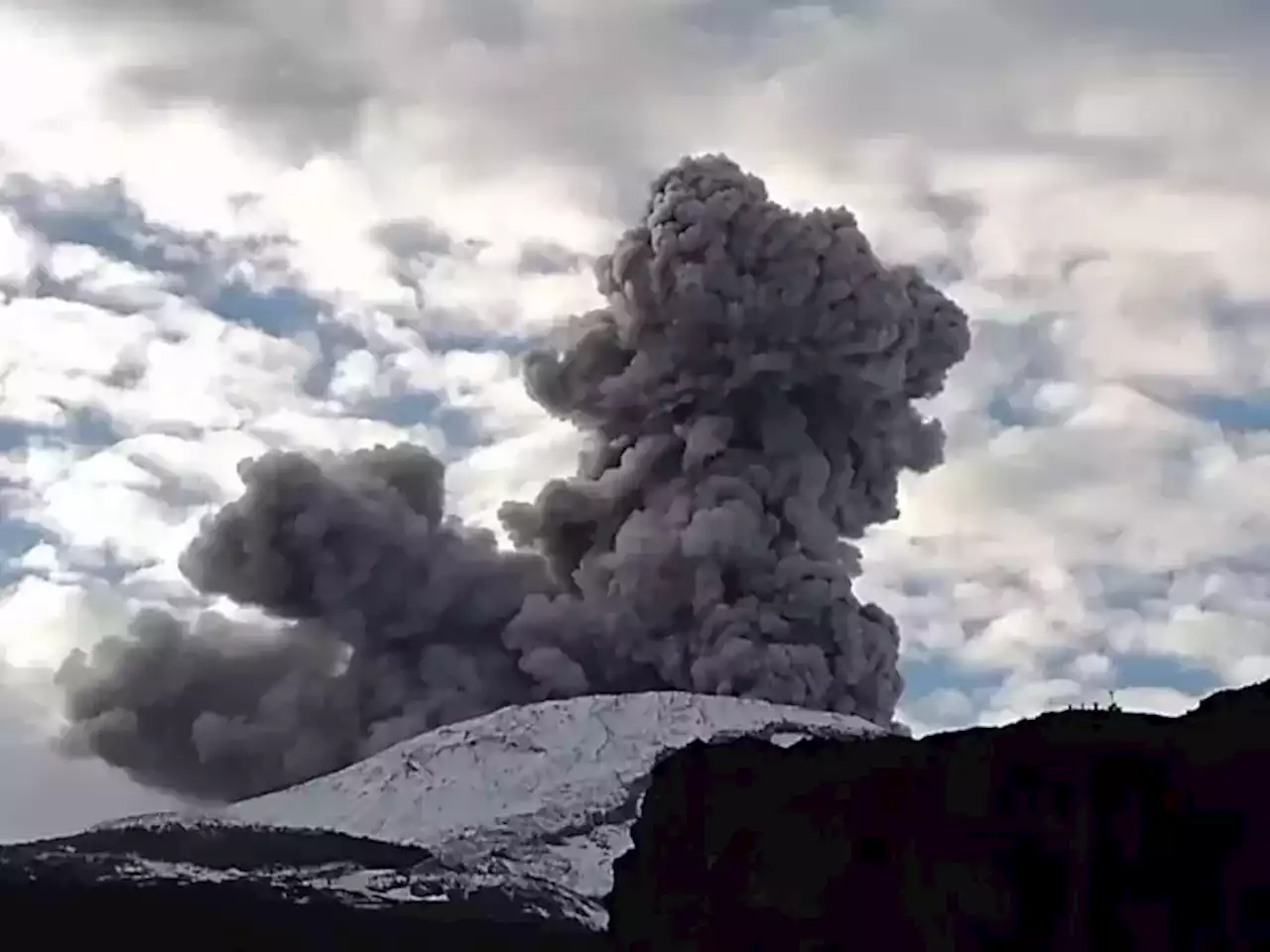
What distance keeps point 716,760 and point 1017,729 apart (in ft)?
32.8

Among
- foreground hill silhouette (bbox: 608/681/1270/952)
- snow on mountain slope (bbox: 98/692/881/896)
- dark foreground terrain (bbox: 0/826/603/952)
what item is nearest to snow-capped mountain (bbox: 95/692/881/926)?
snow on mountain slope (bbox: 98/692/881/896)

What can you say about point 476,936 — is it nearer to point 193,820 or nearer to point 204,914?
point 204,914

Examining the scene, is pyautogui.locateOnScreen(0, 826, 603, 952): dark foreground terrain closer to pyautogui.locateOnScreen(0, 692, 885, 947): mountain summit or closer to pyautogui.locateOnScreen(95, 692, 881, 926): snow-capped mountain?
pyautogui.locateOnScreen(0, 692, 885, 947): mountain summit

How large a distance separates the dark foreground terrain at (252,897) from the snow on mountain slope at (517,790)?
282cm

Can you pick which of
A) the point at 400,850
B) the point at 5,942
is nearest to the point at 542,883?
the point at 400,850

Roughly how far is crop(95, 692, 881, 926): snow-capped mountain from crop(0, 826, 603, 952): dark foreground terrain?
1738 mm

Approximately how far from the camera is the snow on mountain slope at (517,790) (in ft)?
347

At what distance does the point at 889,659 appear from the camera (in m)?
90.2

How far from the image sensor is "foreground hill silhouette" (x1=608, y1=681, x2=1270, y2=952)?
28500 mm

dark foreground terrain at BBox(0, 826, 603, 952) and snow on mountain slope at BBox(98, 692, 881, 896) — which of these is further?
snow on mountain slope at BBox(98, 692, 881, 896)

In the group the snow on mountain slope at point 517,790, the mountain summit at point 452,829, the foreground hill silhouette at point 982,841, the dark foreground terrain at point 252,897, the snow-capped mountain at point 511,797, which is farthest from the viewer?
the snow on mountain slope at point 517,790

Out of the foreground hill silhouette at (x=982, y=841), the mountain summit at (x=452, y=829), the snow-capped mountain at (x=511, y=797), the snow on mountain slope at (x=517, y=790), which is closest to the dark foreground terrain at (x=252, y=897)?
the mountain summit at (x=452, y=829)

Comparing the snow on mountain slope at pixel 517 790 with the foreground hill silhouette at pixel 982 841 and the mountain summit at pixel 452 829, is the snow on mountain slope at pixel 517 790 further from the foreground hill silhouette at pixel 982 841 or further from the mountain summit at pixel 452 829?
the foreground hill silhouette at pixel 982 841

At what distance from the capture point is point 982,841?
1278 inches
